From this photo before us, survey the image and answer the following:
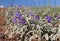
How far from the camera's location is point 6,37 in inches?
201

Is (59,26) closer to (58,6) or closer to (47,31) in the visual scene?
(47,31)

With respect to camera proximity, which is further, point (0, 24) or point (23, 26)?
point (0, 24)

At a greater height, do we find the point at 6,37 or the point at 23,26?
the point at 23,26

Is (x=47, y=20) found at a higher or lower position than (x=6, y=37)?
higher

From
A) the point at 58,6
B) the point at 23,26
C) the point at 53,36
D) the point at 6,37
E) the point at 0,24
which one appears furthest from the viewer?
the point at 58,6

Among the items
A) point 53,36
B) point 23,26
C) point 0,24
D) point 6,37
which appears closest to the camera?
point 53,36

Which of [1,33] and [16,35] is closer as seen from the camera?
[16,35]

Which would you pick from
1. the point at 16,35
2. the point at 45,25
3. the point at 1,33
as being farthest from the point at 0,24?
the point at 45,25

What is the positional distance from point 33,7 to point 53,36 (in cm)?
298

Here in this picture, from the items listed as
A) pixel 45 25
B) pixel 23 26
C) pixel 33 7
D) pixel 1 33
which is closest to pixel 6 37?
pixel 1 33

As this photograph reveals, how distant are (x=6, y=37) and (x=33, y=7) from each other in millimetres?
2420

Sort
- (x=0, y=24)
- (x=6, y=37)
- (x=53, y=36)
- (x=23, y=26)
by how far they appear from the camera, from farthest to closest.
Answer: (x=0, y=24) → (x=6, y=37) → (x=23, y=26) → (x=53, y=36)

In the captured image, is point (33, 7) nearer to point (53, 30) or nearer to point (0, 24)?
point (0, 24)

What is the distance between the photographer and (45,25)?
4.68 m
